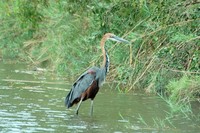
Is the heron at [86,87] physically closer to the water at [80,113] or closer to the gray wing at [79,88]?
the gray wing at [79,88]

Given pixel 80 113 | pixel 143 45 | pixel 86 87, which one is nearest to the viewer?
pixel 80 113

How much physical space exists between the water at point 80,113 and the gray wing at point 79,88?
232 millimetres

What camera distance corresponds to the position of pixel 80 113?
483 inches

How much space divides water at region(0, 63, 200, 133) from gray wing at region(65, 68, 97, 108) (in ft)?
0.76

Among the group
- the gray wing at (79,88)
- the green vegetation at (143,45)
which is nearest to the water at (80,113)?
the gray wing at (79,88)

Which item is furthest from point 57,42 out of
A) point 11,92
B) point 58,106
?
point 58,106

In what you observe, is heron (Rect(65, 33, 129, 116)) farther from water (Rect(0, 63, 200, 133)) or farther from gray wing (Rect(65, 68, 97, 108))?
water (Rect(0, 63, 200, 133))

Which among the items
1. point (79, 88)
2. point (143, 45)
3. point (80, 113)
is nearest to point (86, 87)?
point (79, 88)

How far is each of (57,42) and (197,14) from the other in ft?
21.7

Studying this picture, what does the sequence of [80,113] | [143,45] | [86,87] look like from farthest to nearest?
1. [143,45]
2. [86,87]
3. [80,113]

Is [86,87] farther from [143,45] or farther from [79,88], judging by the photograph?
[143,45]

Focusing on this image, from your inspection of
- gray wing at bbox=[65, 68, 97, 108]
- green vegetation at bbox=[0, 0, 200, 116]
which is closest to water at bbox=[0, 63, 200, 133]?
→ gray wing at bbox=[65, 68, 97, 108]

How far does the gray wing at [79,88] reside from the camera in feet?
40.4

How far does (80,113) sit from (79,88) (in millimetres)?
502
